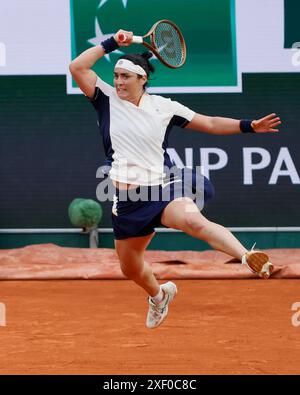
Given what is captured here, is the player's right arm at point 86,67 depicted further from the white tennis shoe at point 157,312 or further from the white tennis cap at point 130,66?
the white tennis shoe at point 157,312

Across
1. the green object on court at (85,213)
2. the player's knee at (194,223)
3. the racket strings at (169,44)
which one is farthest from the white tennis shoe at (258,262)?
the green object on court at (85,213)

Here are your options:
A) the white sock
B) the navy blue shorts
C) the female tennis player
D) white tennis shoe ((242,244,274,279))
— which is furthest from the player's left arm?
the white sock

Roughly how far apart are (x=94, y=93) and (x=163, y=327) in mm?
1851

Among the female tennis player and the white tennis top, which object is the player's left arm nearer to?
the female tennis player

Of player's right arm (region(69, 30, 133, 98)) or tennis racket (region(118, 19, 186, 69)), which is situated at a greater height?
tennis racket (region(118, 19, 186, 69))

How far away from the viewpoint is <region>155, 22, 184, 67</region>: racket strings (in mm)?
5910

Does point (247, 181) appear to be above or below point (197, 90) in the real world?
below

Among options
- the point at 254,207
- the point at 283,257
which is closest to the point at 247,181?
the point at 254,207

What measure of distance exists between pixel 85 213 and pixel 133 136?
435 centimetres

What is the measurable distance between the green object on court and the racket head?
13.2ft

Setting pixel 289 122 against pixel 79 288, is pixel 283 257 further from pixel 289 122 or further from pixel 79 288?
pixel 79 288

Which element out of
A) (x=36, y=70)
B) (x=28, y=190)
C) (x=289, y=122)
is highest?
(x=36, y=70)

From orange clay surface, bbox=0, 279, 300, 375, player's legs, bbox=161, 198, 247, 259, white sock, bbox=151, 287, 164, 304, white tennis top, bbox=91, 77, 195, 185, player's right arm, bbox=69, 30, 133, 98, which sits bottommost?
orange clay surface, bbox=0, 279, 300, 375

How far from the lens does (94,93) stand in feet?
18.7
